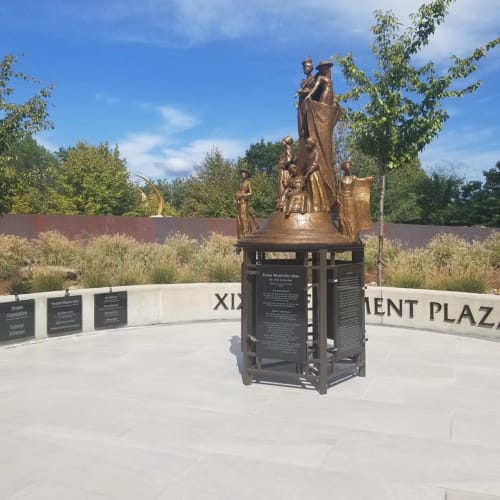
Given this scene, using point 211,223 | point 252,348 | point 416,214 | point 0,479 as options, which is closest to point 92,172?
point 211,223

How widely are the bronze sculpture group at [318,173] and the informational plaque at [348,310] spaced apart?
51 cm

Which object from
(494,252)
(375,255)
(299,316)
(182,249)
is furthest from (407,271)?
(182,249)

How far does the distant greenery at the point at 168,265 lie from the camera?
1176 centimetres

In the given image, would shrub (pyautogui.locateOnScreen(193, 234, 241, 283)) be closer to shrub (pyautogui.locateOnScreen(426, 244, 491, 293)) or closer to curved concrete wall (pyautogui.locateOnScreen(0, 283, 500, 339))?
curved concrete wall (pyautogui.locateOnScreen(0, 283, 500, 339))

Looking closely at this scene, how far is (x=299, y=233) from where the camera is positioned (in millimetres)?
6688

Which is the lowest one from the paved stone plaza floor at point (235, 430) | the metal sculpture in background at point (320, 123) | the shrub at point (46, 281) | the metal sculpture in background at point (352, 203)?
the paved stone plaza floor at point (235, 430)

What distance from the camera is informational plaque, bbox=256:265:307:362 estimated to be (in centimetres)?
675

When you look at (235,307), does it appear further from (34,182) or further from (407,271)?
(34,182)

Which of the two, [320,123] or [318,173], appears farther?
[320,123]

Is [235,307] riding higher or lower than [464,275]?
lower

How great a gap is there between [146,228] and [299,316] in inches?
648

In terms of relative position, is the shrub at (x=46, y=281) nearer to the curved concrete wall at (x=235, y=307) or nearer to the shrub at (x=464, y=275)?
the curved concrete wall at (x=235, y=307)

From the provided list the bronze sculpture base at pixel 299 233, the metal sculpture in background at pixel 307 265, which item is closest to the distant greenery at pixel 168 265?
the metal sculpture in background at pixel 307 265

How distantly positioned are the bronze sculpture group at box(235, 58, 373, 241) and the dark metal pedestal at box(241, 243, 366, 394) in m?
0.48
